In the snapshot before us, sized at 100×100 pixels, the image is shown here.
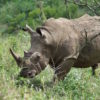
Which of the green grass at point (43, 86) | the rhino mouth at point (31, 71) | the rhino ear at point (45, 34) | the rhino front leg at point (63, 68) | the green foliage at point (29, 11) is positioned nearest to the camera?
the green grass at point (43, 86)

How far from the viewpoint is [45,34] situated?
9.02 metres

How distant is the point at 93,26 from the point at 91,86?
4.00 feet

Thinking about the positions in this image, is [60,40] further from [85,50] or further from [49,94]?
[49,94]

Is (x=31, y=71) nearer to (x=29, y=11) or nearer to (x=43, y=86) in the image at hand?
(x=43, y=86)

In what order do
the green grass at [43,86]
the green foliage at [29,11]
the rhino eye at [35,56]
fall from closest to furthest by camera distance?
the green grass at [43,86] → the rhino eye at [35,56] → the green foliage at [29,11]

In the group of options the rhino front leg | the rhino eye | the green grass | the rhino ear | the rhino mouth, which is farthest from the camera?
the rhino front leg

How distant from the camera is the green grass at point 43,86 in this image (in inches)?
296

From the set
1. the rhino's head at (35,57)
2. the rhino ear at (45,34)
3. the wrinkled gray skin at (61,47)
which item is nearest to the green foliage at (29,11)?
the wrinkled gray skin at (61,47)

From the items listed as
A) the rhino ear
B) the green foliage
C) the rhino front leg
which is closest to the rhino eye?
the rhino ear

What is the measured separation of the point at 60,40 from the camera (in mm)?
9227

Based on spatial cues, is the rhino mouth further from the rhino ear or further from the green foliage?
the green foliage

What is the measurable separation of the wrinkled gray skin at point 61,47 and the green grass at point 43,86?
0.21 m

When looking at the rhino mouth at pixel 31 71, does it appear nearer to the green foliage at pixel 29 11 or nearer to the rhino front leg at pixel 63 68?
the rhino front leg at pixel 63 68

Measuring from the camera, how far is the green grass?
7.51 metres
